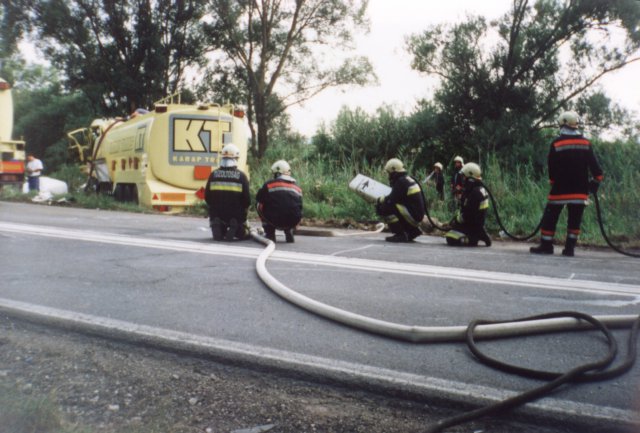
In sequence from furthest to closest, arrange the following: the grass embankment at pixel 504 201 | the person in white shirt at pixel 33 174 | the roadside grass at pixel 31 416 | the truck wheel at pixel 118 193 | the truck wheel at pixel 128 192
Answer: the person in white shirt at pixel 33 174
the truck wheel at pixel 118 193
the truck wheel at pixel 128 192
the grass embankment at pixel 504 201
the roadside grass at pixel 31 416

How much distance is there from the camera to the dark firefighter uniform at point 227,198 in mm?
8766

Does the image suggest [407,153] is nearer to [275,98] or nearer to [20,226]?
[275,98]

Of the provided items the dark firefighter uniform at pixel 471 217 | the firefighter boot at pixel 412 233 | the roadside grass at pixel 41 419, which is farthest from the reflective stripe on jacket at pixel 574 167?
the roadside grass at pixel 41 419

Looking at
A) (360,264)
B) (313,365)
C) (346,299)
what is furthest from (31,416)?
(360,264)

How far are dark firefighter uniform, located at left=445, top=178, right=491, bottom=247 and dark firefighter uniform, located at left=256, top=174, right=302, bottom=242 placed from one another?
92.8 inches

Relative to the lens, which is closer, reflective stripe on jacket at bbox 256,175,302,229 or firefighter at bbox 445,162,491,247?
reflective stripe on jacket at bbox 256,175,302,229

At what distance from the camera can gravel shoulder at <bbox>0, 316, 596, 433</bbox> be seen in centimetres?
275

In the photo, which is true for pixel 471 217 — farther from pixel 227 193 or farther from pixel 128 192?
pixel 128 192

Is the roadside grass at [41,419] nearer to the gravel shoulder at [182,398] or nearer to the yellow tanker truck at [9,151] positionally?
the gravel shoulder at [182,398]

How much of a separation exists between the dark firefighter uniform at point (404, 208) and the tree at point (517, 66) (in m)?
8.33

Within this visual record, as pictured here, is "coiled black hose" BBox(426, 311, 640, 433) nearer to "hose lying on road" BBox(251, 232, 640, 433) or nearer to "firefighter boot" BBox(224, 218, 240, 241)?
"hose lying on road" BBox(251, 232, 640, 433)

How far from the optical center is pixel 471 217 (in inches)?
364

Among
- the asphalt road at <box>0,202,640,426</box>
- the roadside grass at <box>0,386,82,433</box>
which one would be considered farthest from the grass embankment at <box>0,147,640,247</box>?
the roadside grass at <box>0,386,82,433</box>

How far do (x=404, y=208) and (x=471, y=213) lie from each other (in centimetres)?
101
